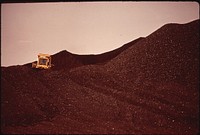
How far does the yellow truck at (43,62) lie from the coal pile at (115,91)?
0.15ft

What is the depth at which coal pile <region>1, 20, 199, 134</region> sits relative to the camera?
1.78 m

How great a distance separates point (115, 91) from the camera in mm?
1891

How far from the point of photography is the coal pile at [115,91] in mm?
1775

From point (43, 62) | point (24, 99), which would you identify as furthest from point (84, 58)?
point (24, 99)

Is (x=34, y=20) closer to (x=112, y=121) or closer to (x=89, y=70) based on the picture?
(x=89, y=70)

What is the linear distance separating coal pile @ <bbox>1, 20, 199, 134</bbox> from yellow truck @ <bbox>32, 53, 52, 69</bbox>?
0.05 meters

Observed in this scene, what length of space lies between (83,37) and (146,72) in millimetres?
637

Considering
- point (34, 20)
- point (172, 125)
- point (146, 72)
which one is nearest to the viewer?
point (172, 125)

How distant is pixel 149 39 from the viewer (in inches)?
78.4

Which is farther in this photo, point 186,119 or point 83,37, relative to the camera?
point 83,37

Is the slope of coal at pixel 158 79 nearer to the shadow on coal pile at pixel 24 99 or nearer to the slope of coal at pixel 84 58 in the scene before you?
the slope of coal at pixel 84 58

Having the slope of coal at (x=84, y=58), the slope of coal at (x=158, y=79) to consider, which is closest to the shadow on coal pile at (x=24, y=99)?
the slope of coal at (x=84, y=58)

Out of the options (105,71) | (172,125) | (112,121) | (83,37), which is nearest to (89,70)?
(105,71)

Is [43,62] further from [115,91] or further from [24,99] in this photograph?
[115,91]
